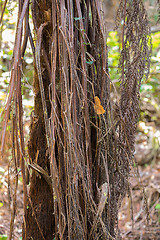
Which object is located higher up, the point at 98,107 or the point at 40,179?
the point at 98,107

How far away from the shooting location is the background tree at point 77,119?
1.01 metres

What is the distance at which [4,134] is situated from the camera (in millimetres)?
917

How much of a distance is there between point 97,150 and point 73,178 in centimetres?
23

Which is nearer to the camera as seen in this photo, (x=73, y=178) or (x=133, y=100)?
(x=73, y=178)

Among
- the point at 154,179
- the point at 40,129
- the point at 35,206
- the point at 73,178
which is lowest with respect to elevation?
the point at 154,179

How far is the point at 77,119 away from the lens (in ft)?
3.57

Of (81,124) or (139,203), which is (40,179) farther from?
(139,203)

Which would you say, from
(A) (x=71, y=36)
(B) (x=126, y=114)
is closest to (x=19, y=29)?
(A) (x=71, y=36)

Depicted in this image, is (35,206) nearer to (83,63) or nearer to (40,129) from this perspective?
(40,129)

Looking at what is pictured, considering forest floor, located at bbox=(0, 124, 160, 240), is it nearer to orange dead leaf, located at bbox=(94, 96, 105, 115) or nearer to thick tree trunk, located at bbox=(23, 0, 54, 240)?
thick tree trunk, located at bbox=(23, 0, 54, 240)

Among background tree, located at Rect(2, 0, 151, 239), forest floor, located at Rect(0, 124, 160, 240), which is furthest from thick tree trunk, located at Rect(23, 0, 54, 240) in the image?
forest floor, located at Rect(0, 124, 160, 240)

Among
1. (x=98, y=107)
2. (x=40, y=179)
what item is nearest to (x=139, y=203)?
(x=40, y=179)

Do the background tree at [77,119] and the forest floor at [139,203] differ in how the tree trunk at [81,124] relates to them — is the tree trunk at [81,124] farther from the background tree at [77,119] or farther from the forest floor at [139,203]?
the forest floor at [139,203]

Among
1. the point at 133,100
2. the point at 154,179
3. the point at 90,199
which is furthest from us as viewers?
the point at 154,179
